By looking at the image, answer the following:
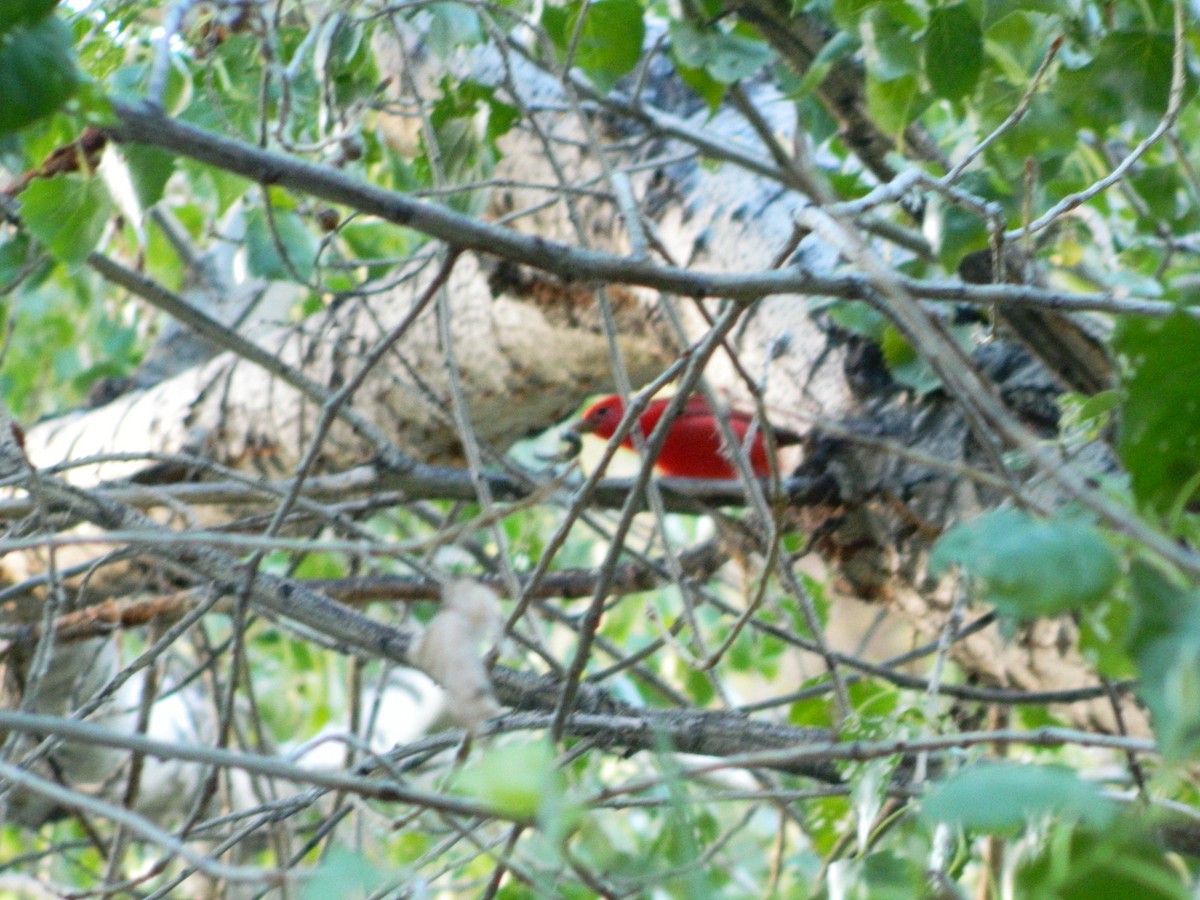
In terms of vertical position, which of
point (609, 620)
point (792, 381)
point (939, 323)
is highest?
point (939, 323)

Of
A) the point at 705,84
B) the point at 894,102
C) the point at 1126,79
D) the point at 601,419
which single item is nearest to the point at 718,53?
the point at 705,84

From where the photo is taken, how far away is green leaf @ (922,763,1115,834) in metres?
0.46

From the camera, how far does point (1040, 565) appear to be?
0.49 metres

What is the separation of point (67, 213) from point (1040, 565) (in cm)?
104

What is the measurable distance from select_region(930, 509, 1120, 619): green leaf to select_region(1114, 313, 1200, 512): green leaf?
7cm

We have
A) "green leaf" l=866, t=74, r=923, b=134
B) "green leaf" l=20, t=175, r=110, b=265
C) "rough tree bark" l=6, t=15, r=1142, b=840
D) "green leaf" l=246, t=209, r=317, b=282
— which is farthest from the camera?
"green leaf" l=246, t=209, r=317, b=282

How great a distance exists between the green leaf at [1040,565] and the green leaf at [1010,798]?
0.07 meters

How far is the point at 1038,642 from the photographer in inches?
59.8

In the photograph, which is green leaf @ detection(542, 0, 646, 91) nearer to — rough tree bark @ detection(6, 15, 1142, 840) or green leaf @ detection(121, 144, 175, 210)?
rough tree bark @ detection(6, 15, 1142, 840)

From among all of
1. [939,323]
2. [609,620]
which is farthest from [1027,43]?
[609,620]

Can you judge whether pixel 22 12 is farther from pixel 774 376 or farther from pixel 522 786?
pixel 774 376

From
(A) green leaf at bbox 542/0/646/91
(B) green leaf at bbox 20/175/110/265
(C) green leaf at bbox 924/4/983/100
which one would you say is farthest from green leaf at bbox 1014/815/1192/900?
(A) green leaf at bbox 542/0/646/91

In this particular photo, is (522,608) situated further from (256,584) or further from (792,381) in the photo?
(792,381)

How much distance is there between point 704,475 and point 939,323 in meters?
1.52
